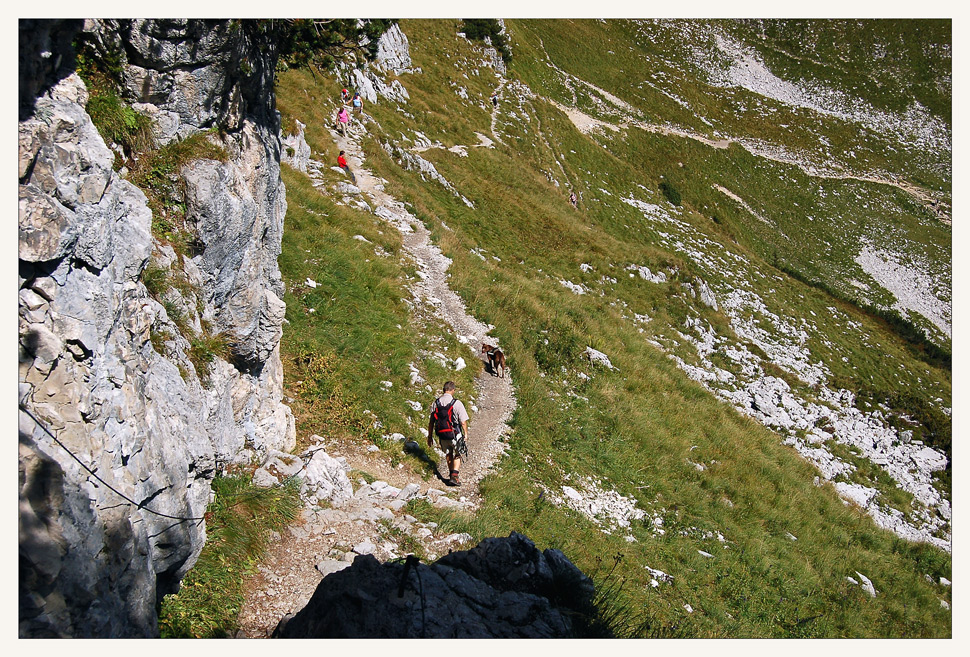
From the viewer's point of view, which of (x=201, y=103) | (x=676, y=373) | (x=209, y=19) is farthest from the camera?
(x=676, y=373)

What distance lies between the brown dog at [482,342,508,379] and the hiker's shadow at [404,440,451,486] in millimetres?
4538

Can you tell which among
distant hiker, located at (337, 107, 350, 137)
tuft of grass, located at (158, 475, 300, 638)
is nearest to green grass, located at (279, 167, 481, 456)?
tuft of grass, located at (158, 475, 300, 638)

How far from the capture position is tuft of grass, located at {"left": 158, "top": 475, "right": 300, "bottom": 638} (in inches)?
217

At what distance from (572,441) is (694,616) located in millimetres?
4672

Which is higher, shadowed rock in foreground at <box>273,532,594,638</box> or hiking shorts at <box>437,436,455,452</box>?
shadowed rock in foreground at <box>273,532,594,638</box>

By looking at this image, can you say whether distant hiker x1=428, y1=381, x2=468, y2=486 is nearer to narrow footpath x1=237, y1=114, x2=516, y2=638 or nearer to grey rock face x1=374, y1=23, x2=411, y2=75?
narrow footpath x1=237, y1=114, x2=516, y2=638

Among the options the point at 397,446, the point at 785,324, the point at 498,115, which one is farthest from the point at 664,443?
the point at 498,115

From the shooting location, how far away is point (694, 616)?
9.59 meters

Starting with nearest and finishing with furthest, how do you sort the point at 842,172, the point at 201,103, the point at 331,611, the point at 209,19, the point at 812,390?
the point at 331,611, the point at 209,19, the point at 201,103, the point at 812,390, the point at 842,172

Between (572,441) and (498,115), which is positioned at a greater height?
(498,115)

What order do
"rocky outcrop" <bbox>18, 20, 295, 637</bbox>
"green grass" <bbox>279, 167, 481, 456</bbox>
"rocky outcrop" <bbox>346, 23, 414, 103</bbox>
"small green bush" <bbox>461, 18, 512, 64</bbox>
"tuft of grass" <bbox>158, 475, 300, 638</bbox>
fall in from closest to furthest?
"rocky outcrop" <bbox>18, 20, 295, 637</bbox> → "tuft of grass" <bbox>158, 475, 300, 638</bbox> → "green grass" <bbox>279, 167, 481, 456</bbox> → "rocky outcrop" <bbox>346, 23, 414, 103</bbox> → "small green bush" <bbox>461, 18, 512, 64</bbox>

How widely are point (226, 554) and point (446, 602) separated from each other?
283 centimetres

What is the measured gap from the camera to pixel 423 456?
1059 cm

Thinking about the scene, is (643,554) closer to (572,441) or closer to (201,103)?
(572,441)
